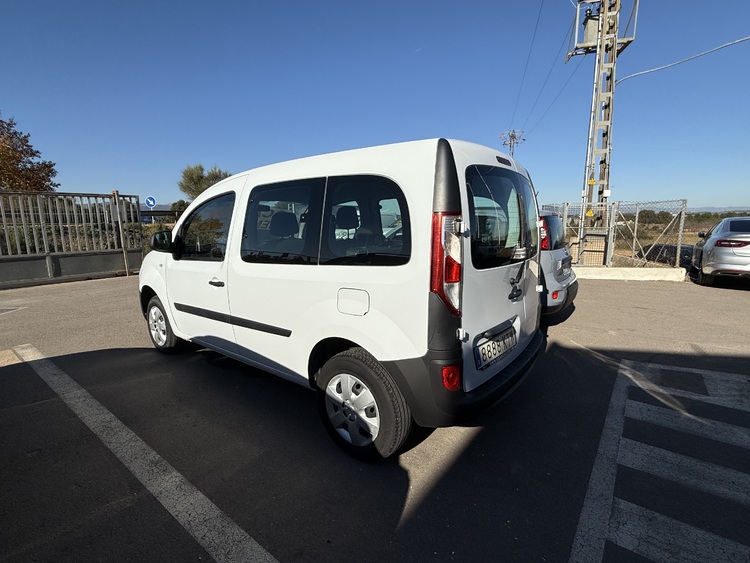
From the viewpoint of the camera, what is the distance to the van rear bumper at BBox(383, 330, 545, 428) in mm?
2164

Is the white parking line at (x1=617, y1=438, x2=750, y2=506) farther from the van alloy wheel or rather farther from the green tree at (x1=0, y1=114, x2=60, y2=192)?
the green tree at (x1=0, y1=114, x2=60, y2=192)

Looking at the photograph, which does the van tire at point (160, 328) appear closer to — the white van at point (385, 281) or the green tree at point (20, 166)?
the white van at point (385, 281)

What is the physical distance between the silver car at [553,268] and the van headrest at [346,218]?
3571 mm

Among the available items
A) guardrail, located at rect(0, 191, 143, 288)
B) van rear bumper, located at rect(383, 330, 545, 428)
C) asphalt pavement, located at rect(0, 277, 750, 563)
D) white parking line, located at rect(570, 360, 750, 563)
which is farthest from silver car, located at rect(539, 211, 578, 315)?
guardrail, located at rect(0, 191, 143, 288)

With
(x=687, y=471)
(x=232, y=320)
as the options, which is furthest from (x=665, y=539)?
(x=232, y=320)

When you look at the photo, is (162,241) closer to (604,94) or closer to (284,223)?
(284,223)

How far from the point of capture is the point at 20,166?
53.6 ft

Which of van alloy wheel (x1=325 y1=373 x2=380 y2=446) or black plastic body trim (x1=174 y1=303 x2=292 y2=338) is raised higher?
black plastic body trim (x1=174 y1=303 x2=292 y2=338)

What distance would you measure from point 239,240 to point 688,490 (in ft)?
11.6

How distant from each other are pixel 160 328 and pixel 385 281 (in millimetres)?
3565

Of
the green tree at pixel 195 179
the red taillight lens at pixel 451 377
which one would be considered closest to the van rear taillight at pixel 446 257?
the red taillight lens at pixel 451 377

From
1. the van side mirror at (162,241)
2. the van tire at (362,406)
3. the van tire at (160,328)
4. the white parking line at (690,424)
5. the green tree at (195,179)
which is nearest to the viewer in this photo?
the van tire at (362,406)

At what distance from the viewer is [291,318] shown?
2.81 m

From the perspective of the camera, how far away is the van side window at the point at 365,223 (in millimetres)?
2271
